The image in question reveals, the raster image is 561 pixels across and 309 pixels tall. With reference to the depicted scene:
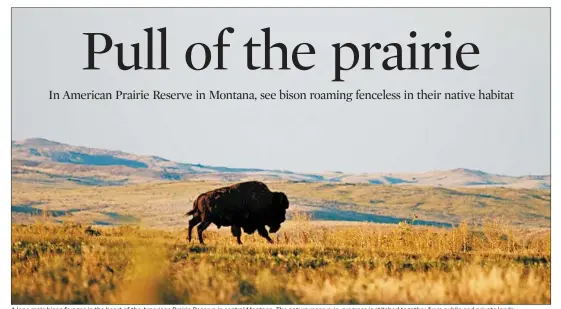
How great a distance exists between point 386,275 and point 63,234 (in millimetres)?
8911

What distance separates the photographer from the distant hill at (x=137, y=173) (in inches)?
4606

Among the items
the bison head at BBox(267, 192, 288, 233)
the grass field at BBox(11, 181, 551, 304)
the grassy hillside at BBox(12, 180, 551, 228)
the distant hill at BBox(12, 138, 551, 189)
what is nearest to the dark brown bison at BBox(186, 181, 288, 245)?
the bison head at BBox(267, 192, 288, 233)

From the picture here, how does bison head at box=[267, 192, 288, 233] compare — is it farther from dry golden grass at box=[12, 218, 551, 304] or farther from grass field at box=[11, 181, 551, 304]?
dry golden grass at box=[12, 218, 551, 304]

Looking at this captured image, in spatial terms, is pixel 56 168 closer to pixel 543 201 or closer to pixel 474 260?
pixel 543 201

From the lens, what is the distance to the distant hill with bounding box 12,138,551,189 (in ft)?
384

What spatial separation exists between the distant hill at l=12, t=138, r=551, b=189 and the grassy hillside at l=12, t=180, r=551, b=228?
14249 mm

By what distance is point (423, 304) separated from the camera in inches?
503

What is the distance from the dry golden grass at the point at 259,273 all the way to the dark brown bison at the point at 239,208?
176 cm

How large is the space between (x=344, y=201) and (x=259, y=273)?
74008 millimetres

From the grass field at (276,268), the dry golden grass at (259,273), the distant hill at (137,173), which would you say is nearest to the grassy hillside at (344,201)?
the distant hill at (137,173)

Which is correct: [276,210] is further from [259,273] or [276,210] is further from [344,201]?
[344,201]

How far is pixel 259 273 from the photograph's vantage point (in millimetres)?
14578

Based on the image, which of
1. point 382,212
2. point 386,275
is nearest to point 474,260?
point 386,275

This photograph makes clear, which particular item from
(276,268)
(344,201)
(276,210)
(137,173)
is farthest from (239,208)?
(137,173)
